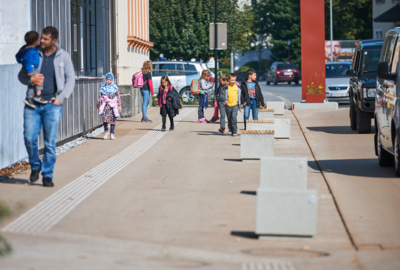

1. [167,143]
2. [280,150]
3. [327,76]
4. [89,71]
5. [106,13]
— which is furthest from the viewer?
[327,76]

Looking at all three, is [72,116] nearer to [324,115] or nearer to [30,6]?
[30,6]

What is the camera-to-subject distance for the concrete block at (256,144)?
1242 cm

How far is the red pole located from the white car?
472cm

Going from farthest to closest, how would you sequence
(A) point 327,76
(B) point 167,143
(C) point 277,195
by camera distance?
(A) point 327,76 → (B) point 167,143 → (C) point 277,195

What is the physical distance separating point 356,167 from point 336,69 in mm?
20440

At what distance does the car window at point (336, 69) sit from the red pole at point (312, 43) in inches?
96.9

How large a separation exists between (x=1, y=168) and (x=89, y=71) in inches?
405

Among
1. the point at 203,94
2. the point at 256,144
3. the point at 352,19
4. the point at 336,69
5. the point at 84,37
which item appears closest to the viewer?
the point at 256,144

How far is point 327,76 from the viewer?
1224 inches

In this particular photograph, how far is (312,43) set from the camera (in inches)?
1145

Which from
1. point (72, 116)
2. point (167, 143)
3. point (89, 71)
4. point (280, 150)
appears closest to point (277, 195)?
point (280, 150)

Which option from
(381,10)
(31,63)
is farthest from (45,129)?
(381,10)

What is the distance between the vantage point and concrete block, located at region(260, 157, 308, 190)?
8.61 m

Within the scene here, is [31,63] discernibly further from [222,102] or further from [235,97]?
[222,102]
